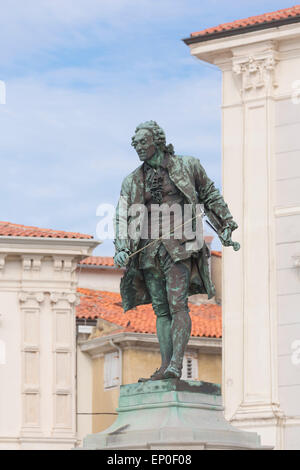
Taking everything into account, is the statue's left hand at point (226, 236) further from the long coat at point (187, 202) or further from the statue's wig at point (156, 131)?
the statue's wig at point (156, 131)

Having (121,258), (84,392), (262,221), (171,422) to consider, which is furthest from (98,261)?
(171,422)

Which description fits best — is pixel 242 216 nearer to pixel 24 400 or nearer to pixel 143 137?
pixel 24 400

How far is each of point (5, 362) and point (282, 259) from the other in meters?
7.27

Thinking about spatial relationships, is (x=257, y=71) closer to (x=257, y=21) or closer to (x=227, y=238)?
(x=257, y=21)

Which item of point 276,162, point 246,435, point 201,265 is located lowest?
point 246,435

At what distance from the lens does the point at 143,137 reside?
52.7ft

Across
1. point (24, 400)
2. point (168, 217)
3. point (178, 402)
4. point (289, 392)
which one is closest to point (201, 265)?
point (168, 217)

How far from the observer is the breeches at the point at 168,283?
52.2ft

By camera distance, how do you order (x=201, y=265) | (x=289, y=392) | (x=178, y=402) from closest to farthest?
1. (x=178, y=402)
2. (x=201, y=265)
3. (x=289, y=392)

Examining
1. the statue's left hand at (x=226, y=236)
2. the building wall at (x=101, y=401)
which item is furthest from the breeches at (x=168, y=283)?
the building wall at (x=101, y=401)

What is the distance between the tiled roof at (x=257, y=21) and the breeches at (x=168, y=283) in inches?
797

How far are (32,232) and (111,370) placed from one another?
5803mm

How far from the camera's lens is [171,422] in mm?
15000

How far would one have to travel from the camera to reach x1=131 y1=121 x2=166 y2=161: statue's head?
1609cm
